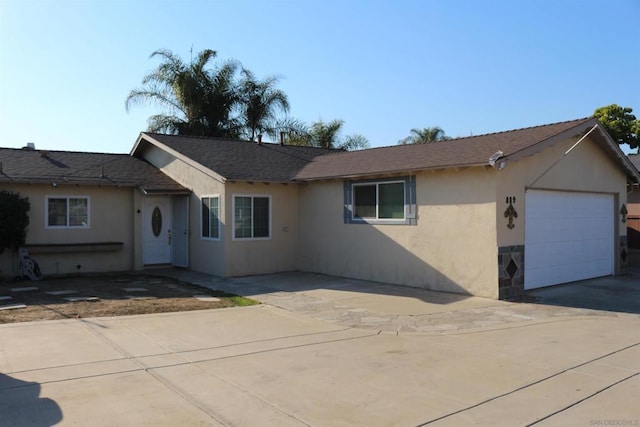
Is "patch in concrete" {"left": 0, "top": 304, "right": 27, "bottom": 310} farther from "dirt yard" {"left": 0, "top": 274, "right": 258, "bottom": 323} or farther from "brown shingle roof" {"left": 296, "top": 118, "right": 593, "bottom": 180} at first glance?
"brown shingle roof" {"left": 296, "top": 118, "right": 593, "bottom": 180}

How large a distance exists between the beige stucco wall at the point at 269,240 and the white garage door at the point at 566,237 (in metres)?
6.99

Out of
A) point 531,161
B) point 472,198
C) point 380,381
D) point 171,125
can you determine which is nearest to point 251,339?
point 380,381

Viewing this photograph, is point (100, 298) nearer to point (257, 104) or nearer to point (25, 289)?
point (25, 289)

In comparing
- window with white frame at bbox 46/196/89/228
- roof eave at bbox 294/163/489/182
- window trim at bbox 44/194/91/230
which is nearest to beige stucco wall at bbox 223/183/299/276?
roof eave at bbox 294/163/489/182

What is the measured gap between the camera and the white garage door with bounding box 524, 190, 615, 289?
12.0m

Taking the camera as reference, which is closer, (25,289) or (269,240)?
(25,289)

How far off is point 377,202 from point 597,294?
215 inches

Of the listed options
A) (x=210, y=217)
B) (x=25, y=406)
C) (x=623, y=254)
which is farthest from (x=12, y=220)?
(x=623, y=254)

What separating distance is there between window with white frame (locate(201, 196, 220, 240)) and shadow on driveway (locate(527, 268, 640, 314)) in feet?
27.5

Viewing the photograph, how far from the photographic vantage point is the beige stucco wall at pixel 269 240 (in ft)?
47.5

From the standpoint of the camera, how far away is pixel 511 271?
1114 centimetres

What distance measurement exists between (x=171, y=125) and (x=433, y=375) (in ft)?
78.9

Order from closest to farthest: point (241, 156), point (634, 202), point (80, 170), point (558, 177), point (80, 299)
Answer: point (80, 299)
point (558, 177)
point (80, 170)
point (241, 156)
point (634, 202)

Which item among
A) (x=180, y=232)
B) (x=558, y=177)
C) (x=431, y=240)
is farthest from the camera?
(x=180, y=232)
